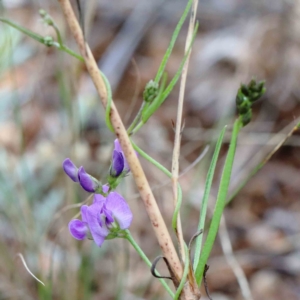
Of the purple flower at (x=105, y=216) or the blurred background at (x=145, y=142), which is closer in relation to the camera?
the purple flower at (x=105, y=216)

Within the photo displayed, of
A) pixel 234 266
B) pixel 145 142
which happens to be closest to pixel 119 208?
pixel 234 266

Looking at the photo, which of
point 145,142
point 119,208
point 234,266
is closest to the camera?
point 119,208

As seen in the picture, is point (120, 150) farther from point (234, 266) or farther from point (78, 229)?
Answer: point (234, 266)

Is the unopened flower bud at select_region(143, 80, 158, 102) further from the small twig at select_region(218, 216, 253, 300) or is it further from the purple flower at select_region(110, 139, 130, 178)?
the small twig at select_region(218, 216, 253, 300)

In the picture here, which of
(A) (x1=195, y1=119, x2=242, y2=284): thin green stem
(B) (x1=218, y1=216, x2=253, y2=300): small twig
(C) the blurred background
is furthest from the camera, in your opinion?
(C) the blurred background

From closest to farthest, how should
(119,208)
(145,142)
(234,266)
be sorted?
(119,208), (234,266), (145,142)

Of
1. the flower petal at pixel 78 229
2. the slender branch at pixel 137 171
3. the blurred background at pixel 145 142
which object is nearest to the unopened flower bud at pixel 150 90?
the slender branch at pixel 137 171

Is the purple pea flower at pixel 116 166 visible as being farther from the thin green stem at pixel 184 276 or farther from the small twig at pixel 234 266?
the small twig at pixel 234 266

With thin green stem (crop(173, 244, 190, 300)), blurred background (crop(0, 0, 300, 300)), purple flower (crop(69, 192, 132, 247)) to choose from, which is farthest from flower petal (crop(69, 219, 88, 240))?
blurred background (crop(0, 0, 300, 300))
